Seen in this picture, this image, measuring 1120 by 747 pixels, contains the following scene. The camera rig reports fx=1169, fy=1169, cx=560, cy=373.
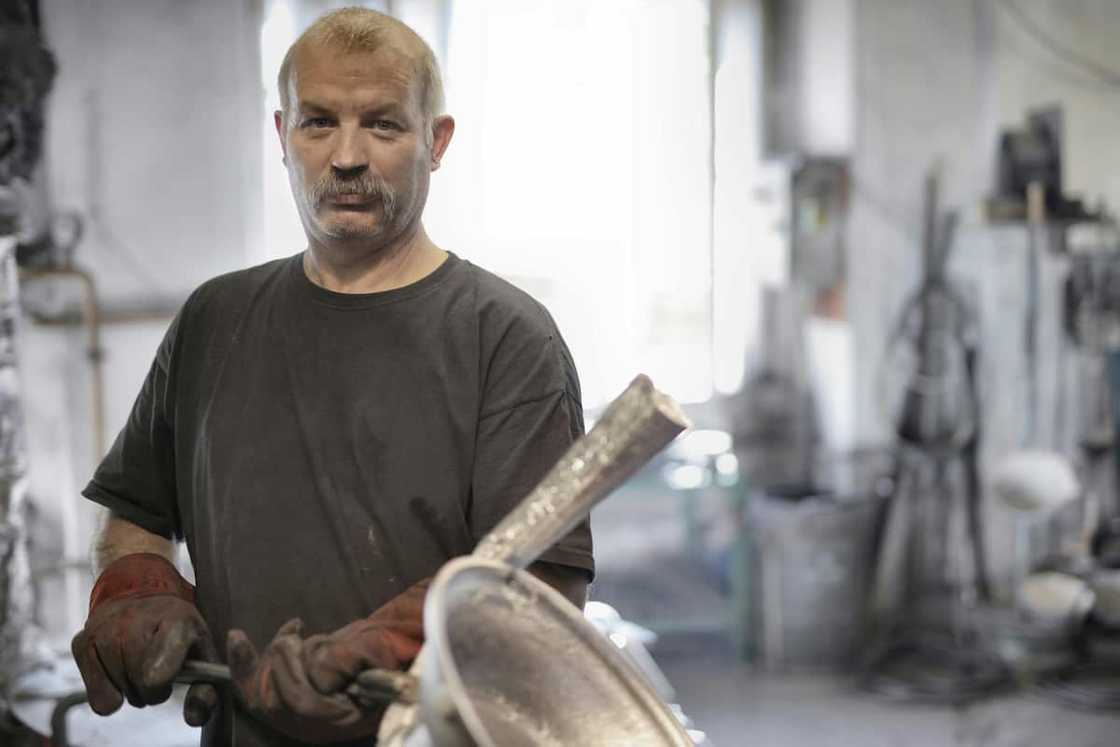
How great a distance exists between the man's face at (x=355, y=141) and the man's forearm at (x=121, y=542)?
1.42ft

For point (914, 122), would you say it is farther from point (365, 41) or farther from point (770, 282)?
point (365, 41)

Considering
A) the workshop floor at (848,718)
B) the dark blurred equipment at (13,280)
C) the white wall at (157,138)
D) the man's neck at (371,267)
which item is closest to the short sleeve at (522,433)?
the man's neck at (371,267)

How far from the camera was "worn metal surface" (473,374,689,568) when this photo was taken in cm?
94

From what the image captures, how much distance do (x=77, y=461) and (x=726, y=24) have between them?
3.26 m

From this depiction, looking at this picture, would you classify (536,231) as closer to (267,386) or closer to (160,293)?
(160,293)

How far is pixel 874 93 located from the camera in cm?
463

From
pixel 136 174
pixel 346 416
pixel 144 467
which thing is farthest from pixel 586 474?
pixel 136 174

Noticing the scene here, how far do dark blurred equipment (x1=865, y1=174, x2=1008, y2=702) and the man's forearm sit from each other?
10.8ft

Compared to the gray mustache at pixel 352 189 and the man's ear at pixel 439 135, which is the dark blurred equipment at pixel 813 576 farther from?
the gray mustache at pixel 352 189

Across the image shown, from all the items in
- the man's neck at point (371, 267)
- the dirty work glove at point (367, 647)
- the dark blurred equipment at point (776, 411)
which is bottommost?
the dark blurred equipment at point (776, 411)

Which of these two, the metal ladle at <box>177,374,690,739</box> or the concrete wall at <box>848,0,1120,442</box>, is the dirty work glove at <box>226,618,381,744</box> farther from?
the concrete wall at <box>848,0,1120,442</box>

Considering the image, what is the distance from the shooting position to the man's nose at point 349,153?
1209 millimetres

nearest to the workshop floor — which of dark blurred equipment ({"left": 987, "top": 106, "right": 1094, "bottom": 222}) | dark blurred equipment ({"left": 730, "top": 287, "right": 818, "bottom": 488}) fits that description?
dark blurred equipment ({"left": 730, "top": 287, "right": 818, "bottom": 488})

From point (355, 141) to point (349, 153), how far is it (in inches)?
0.7
